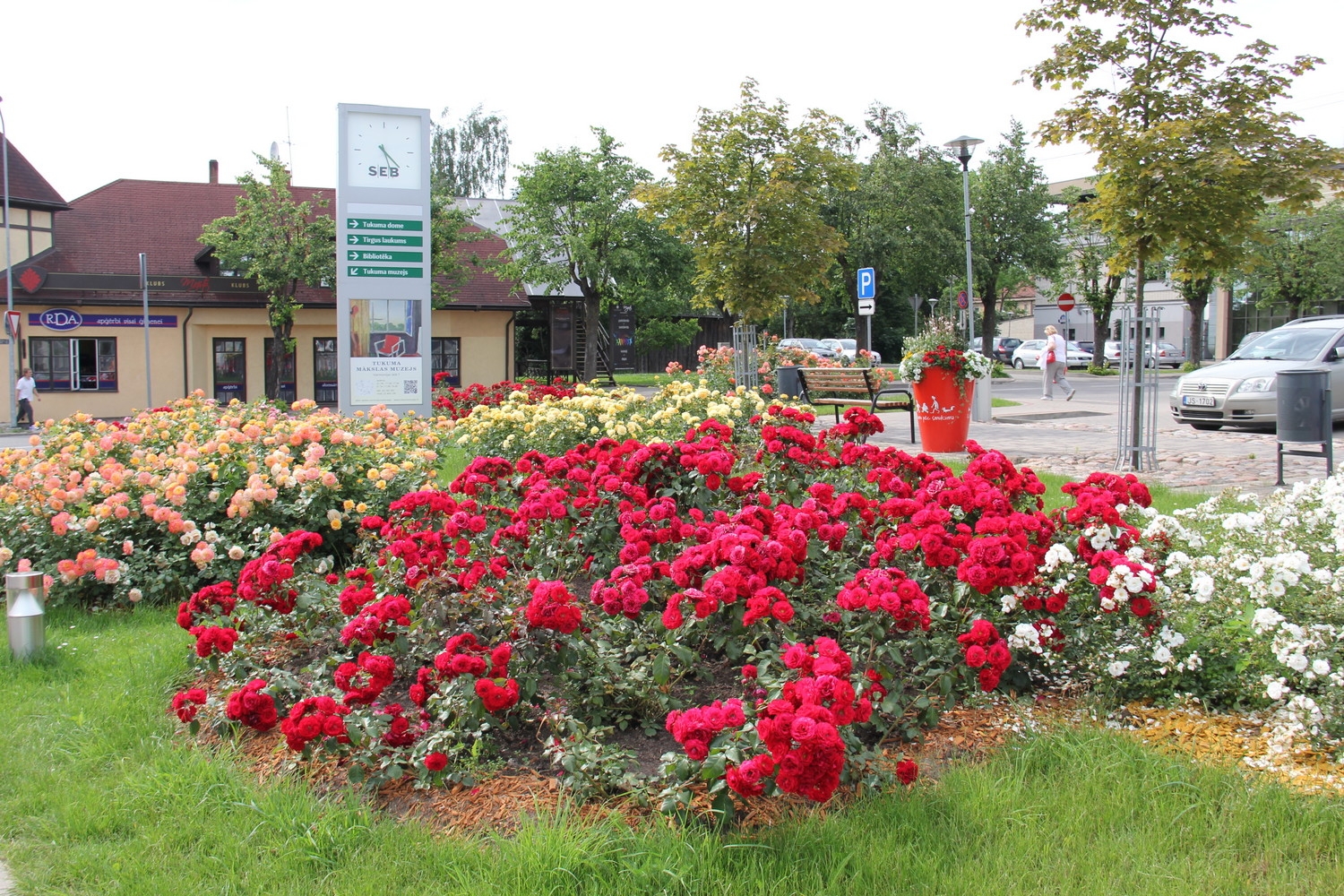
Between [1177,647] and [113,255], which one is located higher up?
[113,255]

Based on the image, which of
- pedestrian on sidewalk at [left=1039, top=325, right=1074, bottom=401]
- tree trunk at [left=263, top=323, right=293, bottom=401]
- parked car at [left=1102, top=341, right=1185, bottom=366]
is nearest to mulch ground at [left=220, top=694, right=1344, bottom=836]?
pedestrian on sidewalk at [left=1039, top=325, right=1074, bottom=401]

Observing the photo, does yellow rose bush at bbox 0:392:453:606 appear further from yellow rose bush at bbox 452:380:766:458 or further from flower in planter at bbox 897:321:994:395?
flower in planter at bbox 897:321:994:395

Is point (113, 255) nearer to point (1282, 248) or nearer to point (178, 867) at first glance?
point (178, 867)

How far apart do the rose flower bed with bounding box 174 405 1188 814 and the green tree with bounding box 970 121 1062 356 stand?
49.5 m

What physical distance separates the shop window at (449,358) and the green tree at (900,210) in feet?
62.5

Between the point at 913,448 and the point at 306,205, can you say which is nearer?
the point at 913,448

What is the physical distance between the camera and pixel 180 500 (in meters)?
5.54

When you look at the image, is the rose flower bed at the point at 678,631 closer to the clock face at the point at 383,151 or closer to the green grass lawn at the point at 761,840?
the green grass lawn at the point at 761,840

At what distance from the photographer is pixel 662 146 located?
1914 centimetres

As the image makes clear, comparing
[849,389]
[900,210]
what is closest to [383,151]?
[849,389]

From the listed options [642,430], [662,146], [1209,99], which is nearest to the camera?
[642,430]

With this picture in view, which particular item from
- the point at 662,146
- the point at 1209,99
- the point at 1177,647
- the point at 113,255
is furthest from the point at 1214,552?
the point at 113,255

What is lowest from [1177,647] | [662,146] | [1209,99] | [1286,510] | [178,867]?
[178,867]

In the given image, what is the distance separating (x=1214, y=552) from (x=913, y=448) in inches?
329
